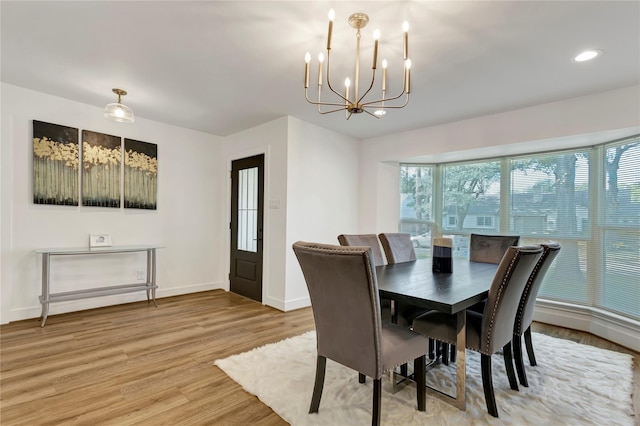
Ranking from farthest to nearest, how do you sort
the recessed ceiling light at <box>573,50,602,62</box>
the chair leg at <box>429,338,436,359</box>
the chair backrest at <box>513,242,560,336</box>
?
the chair leg at <box>429,338,436,359</box> < the recessed ceiling light at <box>573,50,602,62</box> < the chair backrest at <box>513,242,560,336</box>

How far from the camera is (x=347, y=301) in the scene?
64.8 inches

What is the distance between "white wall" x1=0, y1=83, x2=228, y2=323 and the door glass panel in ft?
1.67

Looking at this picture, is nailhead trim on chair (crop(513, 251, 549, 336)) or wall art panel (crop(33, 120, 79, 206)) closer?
nailhead trim on chair (crop(513, 251, 549, 336))

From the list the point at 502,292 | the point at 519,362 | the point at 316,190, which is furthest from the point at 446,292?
the point at 316,190

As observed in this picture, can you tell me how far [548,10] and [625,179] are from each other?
2362 millimetres

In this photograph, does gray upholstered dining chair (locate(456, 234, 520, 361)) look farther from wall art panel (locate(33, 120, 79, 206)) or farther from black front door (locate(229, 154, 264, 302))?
wall art panel (locate(33, 120, 79, 206))

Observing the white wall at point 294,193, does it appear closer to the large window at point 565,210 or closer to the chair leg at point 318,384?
the large window at point 565,210

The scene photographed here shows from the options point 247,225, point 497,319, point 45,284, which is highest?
point 247,225

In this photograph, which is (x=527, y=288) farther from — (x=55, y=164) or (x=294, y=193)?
(x=55, y=164)

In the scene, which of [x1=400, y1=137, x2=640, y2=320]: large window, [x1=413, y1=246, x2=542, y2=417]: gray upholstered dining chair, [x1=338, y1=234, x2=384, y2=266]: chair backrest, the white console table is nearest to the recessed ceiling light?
[x1=400, y1=137, x2=640, y2=320]: large window

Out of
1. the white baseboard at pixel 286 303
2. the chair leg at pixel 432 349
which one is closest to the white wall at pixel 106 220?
the white baseboard at pixel 286 303

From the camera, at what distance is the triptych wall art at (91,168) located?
347cm

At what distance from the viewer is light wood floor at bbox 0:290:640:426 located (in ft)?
6.15

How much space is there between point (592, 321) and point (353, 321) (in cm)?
333
